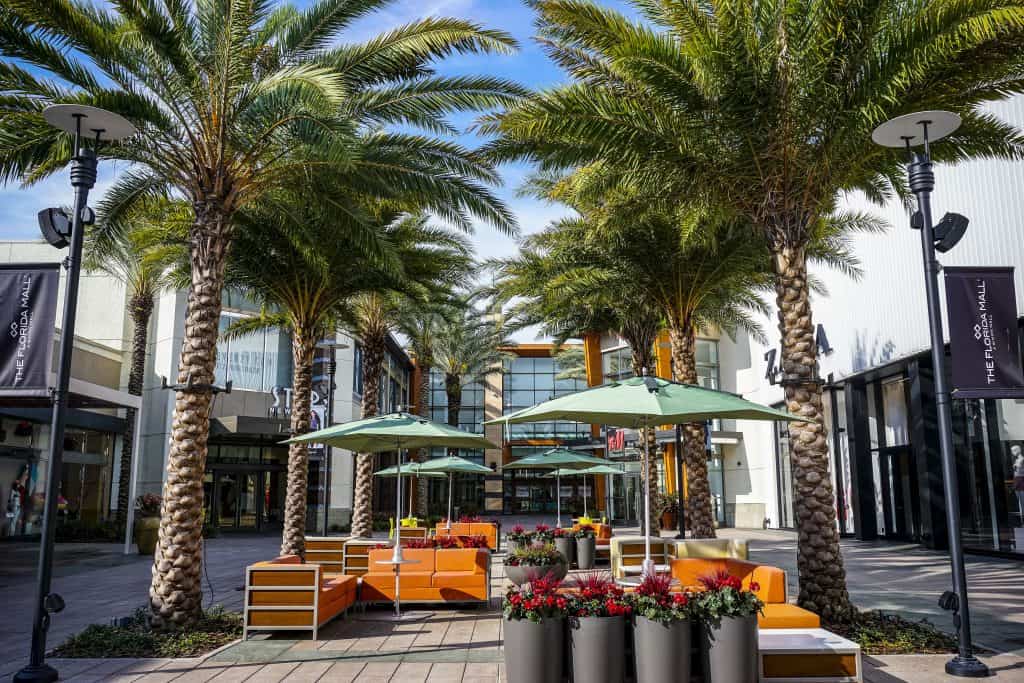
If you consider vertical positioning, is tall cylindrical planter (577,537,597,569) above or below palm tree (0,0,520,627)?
below

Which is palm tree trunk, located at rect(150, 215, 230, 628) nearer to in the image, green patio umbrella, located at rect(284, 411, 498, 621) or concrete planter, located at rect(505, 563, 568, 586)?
green patio umbrella, located at rect(284, 411, 498, 621)

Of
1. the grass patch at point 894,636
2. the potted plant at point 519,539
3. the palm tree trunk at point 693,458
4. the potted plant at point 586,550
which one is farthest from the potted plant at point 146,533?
the grass patch at point 894,636

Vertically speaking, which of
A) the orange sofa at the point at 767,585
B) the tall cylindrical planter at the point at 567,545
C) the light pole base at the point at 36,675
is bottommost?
the light pole base at the point at 36,675

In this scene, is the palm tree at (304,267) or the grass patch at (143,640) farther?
the palm tree at (304,267)

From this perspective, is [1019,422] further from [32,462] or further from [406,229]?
[32,462]

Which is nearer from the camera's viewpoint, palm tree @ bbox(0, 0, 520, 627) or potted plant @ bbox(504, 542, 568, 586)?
palm tree @ bbox(0, 0, 520, 627)

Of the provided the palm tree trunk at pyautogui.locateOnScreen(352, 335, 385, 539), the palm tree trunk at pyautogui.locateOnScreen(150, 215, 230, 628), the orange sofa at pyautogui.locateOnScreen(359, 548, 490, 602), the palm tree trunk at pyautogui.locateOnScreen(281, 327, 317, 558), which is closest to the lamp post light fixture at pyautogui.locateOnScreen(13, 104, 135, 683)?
the palm tree trunk at pyautogui.locateOnScreen(150, 215, 230, 628)

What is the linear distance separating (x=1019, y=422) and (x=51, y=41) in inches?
728

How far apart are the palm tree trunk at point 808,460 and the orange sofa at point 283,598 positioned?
581 centimetres

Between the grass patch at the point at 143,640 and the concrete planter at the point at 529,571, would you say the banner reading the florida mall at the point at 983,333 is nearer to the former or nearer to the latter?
the concrete planter at the point at 529,571

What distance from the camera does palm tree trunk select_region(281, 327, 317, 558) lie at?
14547mm

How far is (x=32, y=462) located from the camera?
2462 centimetres

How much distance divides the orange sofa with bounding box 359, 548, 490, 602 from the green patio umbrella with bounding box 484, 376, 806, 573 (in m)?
3.43

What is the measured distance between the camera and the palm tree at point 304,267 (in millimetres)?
12852
